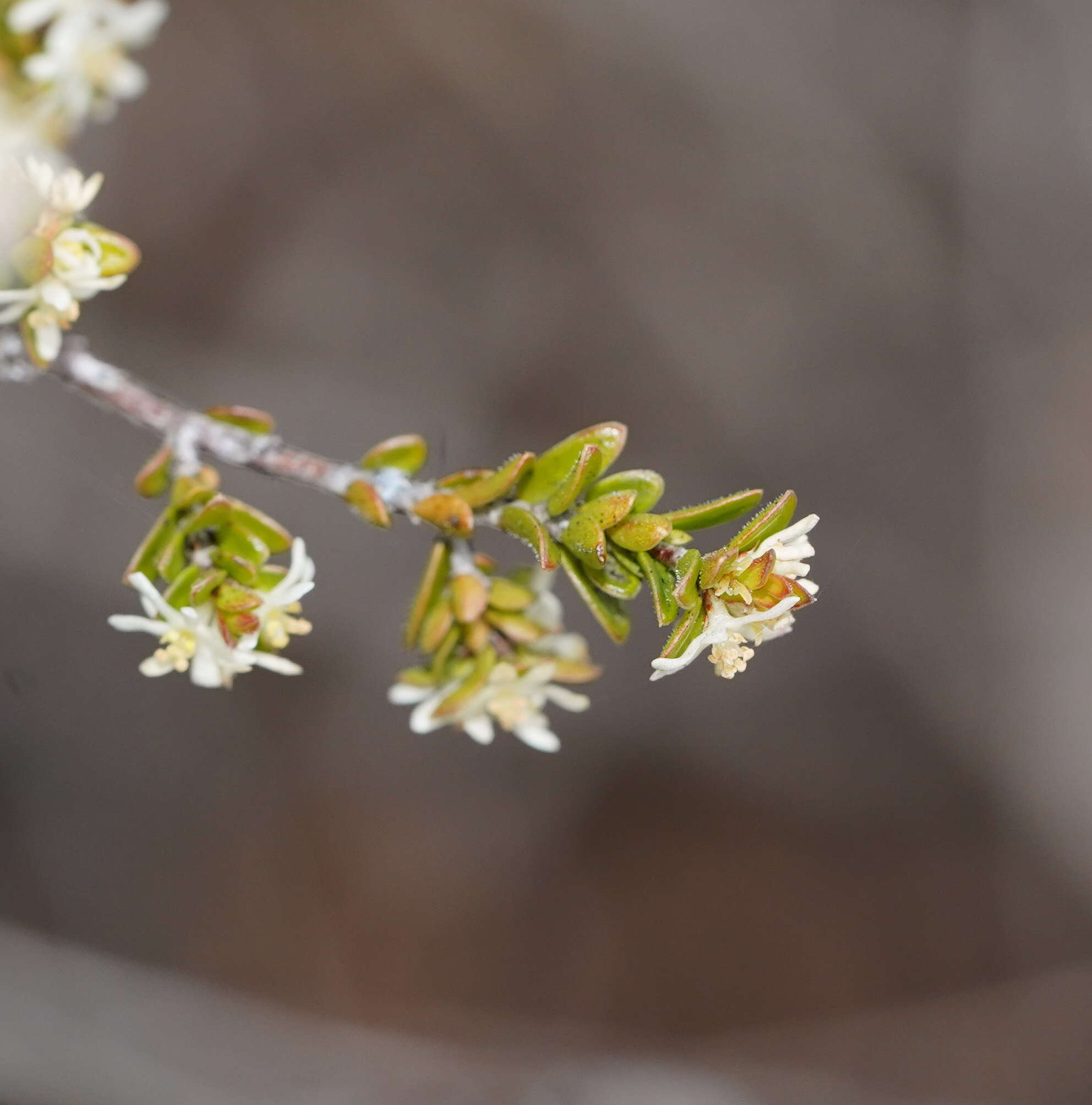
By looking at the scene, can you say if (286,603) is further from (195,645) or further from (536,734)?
(536,734)

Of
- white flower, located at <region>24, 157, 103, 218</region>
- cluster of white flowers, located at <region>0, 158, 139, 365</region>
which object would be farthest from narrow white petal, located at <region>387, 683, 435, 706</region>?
white flower, located at <region>24, 157, 103, 218</region>

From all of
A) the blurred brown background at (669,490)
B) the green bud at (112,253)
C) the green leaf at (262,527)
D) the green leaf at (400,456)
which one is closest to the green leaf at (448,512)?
the green leaf at (400,456)

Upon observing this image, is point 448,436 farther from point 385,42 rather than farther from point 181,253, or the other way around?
point 385,42

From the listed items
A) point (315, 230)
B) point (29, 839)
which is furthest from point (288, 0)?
point (29, 839)

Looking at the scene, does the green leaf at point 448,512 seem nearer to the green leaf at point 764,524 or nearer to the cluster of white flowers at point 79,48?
the green leaf at point 764,524

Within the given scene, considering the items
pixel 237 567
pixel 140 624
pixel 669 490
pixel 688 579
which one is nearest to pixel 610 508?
pixel 688 579
